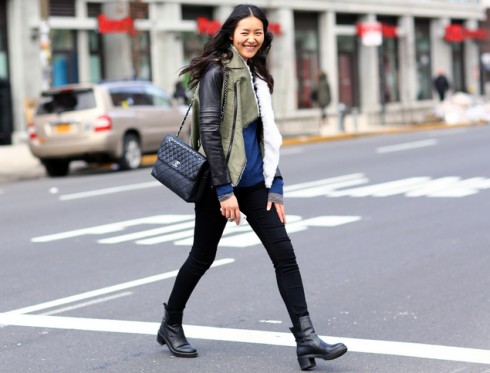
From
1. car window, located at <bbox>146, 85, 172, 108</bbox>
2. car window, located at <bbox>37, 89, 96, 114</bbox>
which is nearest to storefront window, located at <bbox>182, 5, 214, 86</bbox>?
car window, located at <bbox>146, 85, 172, 108</bbox>

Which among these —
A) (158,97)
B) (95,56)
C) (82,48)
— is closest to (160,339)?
(158,97)

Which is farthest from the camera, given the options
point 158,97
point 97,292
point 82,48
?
point 82,48

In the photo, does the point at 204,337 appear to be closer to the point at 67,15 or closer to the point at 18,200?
the point at 18,200

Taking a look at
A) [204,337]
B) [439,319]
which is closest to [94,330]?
[204,337]

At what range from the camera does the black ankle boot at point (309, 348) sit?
5.61 meters

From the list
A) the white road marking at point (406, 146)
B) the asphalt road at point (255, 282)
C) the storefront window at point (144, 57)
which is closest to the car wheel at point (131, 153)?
the white road marking at point (406, 146)

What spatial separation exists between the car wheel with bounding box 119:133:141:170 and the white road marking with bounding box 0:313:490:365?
13.7 metres

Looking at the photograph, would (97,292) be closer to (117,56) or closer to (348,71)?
(117,56)

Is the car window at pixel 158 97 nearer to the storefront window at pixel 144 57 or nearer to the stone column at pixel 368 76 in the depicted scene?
the storefront window at pixel 144 57

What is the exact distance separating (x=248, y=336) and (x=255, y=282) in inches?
71.8

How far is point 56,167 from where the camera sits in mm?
21375

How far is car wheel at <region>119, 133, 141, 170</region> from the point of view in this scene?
69.3ft

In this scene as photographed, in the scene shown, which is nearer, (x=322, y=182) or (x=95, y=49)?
(x=322, y=182)

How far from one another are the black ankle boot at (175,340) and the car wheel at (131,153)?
15011 mm
